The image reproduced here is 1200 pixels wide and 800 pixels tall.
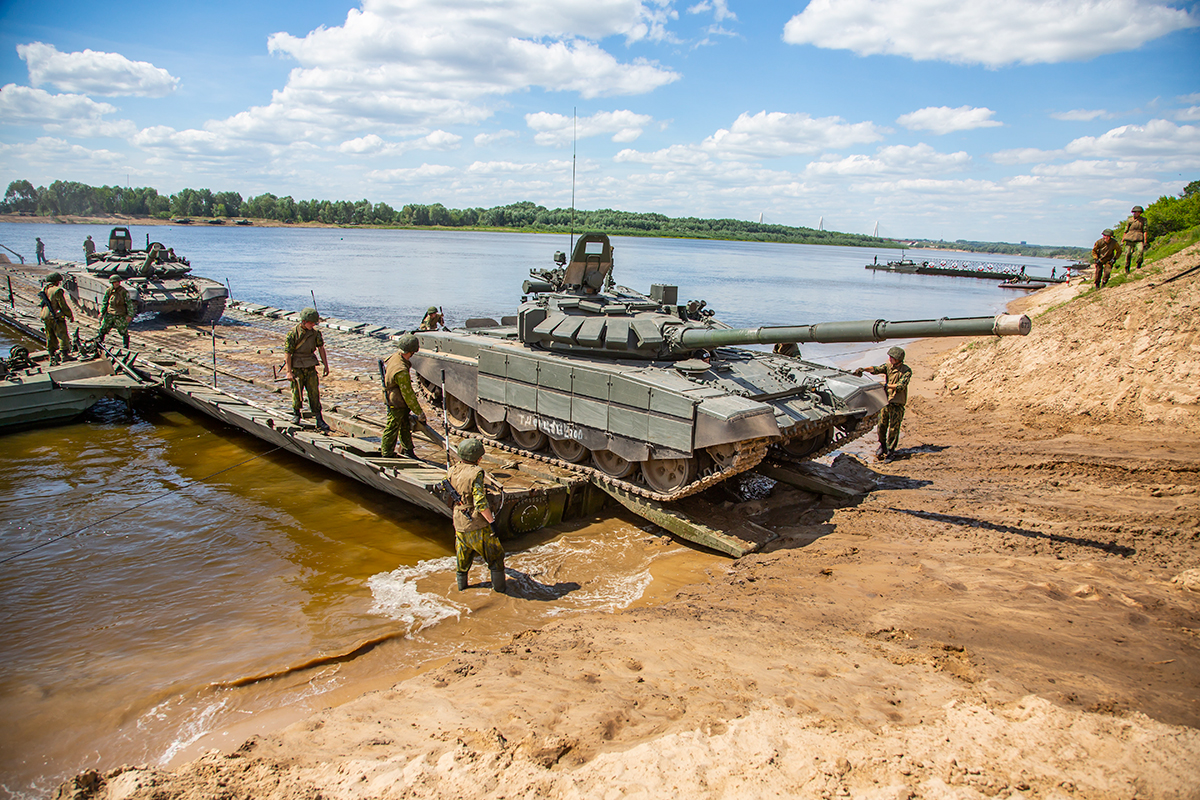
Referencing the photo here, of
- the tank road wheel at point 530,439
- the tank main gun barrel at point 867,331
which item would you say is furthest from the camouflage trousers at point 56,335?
the tank main gun barrel at point 867,331

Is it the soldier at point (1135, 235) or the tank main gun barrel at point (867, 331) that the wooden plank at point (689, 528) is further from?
the soldier at point (1135, 235)

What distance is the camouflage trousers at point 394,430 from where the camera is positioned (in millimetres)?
9156

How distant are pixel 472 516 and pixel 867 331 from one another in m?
4.55

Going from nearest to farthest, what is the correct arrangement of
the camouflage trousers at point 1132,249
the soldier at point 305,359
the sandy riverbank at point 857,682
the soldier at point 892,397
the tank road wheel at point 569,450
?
the sandy riverbank at point 857,682
the soldier at point 305,359
the tank road wheel at point 569,450
the soldier at point 892,397
the camouflage trousers at point 1132,249

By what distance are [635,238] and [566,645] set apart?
6137 inches

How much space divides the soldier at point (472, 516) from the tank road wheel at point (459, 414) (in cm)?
522

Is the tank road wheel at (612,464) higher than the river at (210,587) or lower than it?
higher

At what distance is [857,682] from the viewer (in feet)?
15.1

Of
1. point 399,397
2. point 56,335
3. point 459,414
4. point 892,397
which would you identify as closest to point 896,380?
point 892,397

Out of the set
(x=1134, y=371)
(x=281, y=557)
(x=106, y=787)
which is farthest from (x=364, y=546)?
(x=1134, y=371)

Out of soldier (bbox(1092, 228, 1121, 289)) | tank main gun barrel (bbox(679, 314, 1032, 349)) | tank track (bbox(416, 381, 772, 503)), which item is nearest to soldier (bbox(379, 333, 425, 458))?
tank track (bbox(416, 381, 772, 503))

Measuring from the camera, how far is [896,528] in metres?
8.10

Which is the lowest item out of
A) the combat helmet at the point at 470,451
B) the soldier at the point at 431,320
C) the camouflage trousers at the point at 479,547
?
the camouflage trousers at the point at 479,547

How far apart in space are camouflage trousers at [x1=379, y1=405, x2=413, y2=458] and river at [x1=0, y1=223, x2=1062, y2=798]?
834 mm
